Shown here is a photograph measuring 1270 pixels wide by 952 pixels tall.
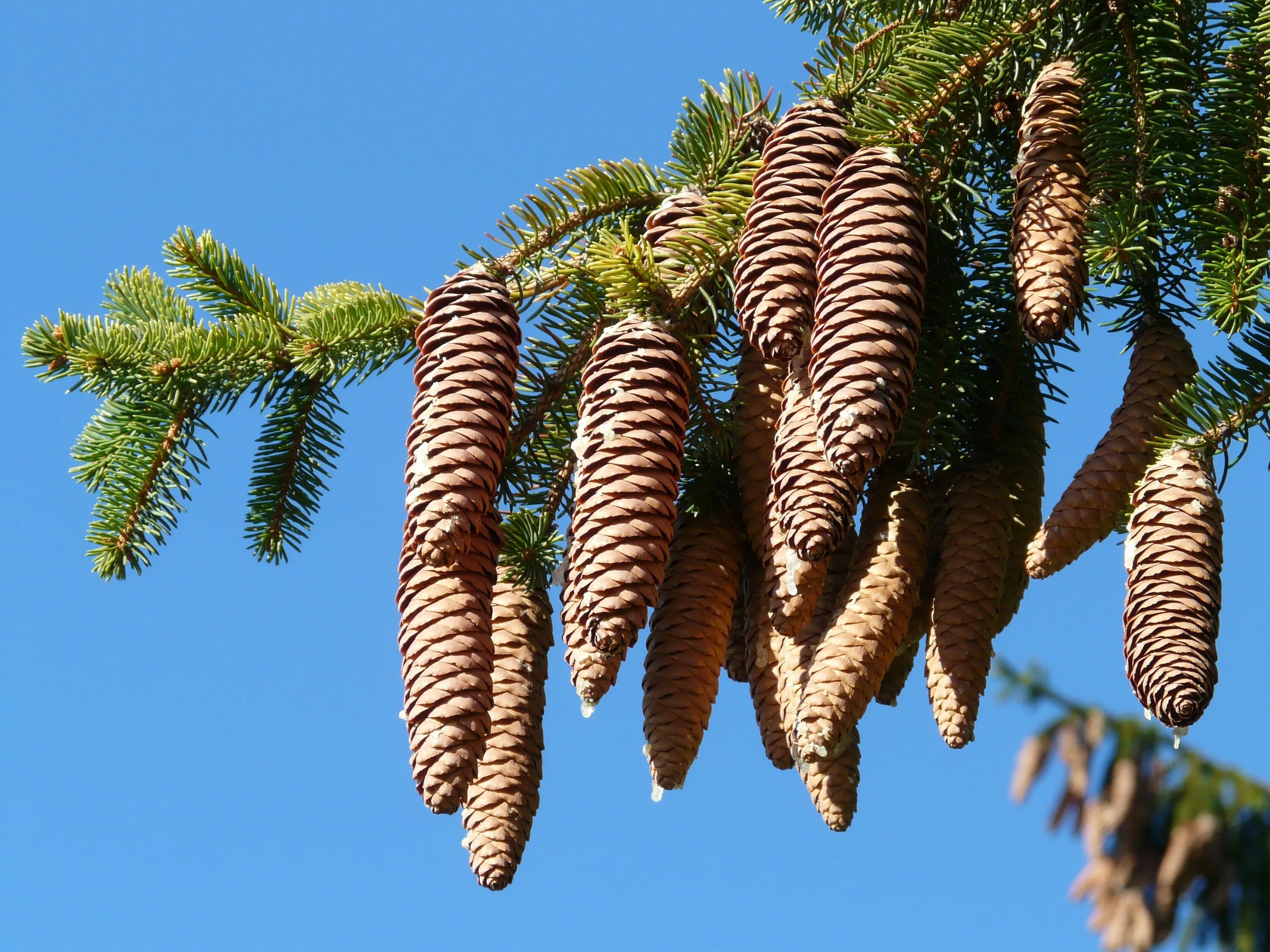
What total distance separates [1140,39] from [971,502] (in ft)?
2.34

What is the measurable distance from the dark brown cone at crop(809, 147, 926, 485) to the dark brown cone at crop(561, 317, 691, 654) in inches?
9.0

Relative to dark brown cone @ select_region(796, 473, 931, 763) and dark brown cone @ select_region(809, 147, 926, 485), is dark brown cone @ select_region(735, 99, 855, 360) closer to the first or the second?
dark brown cone @ select_region(809, 147, 926, 485)

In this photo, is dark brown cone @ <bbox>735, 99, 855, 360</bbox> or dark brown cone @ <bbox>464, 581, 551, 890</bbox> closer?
dark brown cone @ <bbox>735, 99, 855, 360</bbox>

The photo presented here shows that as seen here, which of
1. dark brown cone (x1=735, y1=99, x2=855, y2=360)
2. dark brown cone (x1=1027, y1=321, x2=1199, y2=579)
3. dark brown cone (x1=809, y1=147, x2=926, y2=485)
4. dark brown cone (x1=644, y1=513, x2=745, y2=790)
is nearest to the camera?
dark brown cone (x1=809, y1=147, x2=926, y2=485)

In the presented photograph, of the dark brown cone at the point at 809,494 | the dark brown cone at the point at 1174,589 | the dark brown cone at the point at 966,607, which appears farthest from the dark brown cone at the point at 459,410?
the dark brown cone at the point at 1174,589

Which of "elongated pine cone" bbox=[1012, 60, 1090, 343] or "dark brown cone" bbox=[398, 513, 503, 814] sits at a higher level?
"elongated pine cone" bbox=[1012, 60, 1090, 343]

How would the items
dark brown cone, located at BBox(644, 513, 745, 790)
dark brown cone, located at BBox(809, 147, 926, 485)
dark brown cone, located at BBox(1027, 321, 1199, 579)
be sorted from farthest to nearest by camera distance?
dark brown cone, located at BBox(644, 513, 745, 790)
dark brown cone, located at BBox(1027, 321, 1199, 579)
dark brown cone, located at BBox(809, 147, 926, 485)

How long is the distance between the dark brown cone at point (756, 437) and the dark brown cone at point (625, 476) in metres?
0.20

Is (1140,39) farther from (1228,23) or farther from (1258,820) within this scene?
(1258,820)

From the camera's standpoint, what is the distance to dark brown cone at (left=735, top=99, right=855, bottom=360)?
1.85m

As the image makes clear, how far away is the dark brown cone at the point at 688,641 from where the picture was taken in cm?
209

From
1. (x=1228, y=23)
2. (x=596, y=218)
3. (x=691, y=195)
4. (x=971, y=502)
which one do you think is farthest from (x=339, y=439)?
(x=1228, y=23)

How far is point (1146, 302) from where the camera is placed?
7.22ft

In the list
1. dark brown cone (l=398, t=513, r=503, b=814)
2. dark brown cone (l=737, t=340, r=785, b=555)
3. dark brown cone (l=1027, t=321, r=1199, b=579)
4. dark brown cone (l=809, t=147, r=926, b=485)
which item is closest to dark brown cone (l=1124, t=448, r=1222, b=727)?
dark brown cone (l=1027, t=321, r=1199, b=579)
